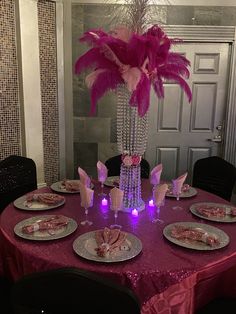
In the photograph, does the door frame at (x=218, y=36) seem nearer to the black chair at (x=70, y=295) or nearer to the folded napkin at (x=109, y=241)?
the folded napkin at (x=109, y=241)

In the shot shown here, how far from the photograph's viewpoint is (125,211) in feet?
6.37

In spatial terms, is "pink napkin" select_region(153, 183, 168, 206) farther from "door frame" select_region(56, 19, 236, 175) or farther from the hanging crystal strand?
"door frame" select_region(56, 19, 236, 175)

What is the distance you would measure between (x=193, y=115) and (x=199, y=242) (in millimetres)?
2293

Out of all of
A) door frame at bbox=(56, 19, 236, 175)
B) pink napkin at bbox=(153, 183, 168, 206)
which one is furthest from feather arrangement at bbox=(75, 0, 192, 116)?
door frame at bbox=(56, 19, 236, 175)

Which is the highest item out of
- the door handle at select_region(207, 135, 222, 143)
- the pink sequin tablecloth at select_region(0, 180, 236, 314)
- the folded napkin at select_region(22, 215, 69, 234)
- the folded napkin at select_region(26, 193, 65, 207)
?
the door handle at select_region(207, 135, 222, 143)

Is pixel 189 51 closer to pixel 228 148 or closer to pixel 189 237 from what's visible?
pixel 228 148

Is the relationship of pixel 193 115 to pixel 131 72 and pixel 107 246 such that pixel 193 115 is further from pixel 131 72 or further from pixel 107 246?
pixel 107 246

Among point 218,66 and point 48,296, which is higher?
point 218,66

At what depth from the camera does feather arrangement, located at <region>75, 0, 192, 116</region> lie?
1677mm

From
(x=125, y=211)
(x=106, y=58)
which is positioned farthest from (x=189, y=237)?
(x=106, y=58)

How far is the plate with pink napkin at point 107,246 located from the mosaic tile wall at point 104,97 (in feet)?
7.01

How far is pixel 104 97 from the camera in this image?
3.58 m

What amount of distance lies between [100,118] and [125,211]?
1.86m

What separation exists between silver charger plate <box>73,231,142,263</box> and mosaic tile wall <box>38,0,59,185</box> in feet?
6.96
